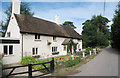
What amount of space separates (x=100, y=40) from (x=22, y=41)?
27.6 metres

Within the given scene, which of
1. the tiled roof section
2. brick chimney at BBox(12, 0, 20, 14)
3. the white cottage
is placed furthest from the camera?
brick chimney at BBox(12, 0, 20, 14)

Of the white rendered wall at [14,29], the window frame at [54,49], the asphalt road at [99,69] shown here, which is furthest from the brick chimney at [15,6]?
the asphalt road at [99,69]

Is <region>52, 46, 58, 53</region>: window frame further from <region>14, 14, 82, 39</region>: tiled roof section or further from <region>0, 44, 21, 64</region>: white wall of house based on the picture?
<region>0, 44, 21, 64</region>: white wall of house

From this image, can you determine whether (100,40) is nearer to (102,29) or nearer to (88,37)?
(88,37)

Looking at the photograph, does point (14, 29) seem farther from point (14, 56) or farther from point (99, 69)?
point (99, 69)

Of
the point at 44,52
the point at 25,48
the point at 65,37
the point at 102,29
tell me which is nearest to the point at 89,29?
the point at 65,37

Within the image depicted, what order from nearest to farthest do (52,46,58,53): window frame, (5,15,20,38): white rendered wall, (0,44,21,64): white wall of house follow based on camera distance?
(0,44,21,64): white wall of house < (5,15,20,38): white rendered wall < (52,46,58,53): window frame

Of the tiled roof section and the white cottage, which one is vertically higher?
the tiled roof section

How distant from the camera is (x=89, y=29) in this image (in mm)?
32312

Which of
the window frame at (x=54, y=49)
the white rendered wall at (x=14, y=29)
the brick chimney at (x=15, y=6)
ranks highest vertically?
the brick chimney at (x=15, y=6)

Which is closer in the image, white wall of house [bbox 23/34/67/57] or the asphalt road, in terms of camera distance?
the asphalt road

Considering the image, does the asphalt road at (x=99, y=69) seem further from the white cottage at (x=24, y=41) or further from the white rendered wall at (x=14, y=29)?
the white rendered wall at (x=14, y=29)

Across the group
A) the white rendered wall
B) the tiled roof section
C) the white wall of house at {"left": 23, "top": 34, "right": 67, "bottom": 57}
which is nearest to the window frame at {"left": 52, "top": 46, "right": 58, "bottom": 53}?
the white wall of house at {"left": 23, "top": 34, "right": 67, "bottom": 57}

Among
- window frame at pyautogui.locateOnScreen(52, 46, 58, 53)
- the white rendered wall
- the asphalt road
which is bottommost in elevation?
the asphalt road
